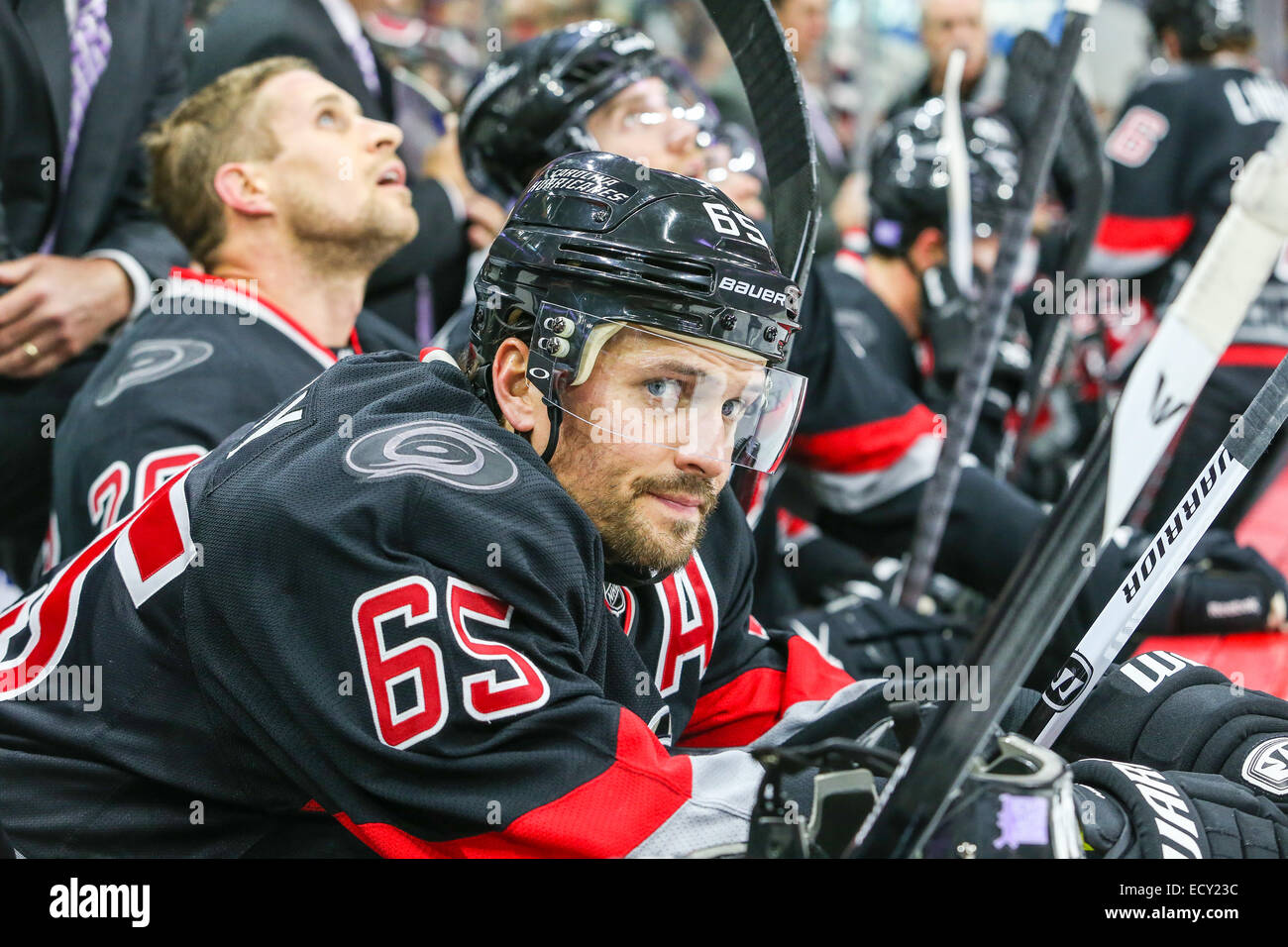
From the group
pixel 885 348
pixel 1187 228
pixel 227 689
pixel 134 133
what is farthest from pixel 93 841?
pixel 1187 228

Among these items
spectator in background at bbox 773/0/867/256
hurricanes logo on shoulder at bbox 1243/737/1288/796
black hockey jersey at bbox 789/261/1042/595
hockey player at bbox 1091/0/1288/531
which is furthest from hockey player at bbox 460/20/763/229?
hockey player at bbox 1091/0/1288/531

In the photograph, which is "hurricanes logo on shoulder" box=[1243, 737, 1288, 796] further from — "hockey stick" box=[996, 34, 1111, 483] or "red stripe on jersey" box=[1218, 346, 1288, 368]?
"red stripe on jersey" box=[1218, 346, 1288, 368]

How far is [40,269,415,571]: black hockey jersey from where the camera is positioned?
85.2 inches

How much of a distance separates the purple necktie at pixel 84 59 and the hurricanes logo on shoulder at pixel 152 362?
2.22 feet

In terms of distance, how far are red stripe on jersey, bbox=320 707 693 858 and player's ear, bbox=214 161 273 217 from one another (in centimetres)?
156

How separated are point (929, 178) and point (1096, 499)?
2.78m

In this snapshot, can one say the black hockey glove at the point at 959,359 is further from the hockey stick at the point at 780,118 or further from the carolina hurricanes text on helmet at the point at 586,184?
the carolina hurricanes text on helmet at the point at 586,184

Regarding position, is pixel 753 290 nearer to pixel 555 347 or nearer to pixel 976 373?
pixel 555 347

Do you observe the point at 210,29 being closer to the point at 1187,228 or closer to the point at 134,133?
the point at 134,133

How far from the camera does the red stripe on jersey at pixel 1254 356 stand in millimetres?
3943

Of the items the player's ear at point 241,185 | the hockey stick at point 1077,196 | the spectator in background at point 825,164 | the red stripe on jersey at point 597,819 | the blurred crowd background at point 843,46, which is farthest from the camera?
the blurred crowd background at point 843,46

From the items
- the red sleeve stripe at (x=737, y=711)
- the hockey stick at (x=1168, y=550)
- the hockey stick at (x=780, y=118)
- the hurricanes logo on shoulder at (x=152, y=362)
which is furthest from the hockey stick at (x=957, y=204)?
the hockey stick at (x=1168, y=550)

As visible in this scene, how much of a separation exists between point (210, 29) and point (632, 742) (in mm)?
2387

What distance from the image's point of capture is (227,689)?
1404 mm
